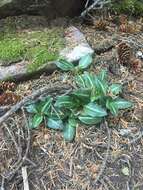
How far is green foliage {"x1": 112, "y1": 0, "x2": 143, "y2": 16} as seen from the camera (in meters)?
3.67

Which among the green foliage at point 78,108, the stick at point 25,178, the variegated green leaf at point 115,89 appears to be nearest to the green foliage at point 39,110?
the green foliage at point 78,108

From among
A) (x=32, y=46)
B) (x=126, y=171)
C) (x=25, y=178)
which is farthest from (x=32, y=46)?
(x=126, y=171)

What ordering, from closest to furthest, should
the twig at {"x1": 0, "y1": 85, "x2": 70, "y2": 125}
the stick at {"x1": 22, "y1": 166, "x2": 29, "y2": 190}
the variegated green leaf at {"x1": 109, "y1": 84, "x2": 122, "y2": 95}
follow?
the stick at {"x1": 22, "y1": 166, "x2": 29, "y2": 190}, the twig at {"x1": 0, "y1": 85, "x2": 70, "y2": 125}, the variegated green leaf at {"x1": 109, "y1": 84, "x2": 122, "y2": 95}

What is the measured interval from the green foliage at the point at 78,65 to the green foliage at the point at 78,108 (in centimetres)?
25

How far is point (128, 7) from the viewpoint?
367cm

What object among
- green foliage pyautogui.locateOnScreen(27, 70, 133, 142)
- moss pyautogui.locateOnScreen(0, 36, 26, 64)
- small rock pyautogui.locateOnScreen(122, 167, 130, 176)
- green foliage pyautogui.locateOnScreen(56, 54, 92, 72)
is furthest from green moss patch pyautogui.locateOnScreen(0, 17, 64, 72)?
small rock pyautogui.locateOnScreen(122, 167, 130, 176)

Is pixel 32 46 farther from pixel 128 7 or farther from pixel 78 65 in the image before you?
pixel 128 7

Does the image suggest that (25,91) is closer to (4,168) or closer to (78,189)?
(4,168)

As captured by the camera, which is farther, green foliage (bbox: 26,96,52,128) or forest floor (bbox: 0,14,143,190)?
green foliage (bbox: 26,96,52,128)

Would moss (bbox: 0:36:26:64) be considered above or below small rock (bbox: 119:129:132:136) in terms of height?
above

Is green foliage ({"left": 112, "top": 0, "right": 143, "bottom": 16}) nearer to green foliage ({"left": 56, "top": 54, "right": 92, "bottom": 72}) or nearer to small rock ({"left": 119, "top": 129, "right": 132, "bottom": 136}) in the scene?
green foliage ({"left": 56, "top": 54, "right": 92, "bottom": 72})

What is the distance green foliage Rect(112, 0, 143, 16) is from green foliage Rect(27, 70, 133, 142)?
1.19 metres

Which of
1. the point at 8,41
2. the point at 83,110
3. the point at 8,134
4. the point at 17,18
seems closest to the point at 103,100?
the point at 83,110

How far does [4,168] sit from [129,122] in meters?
0.89
